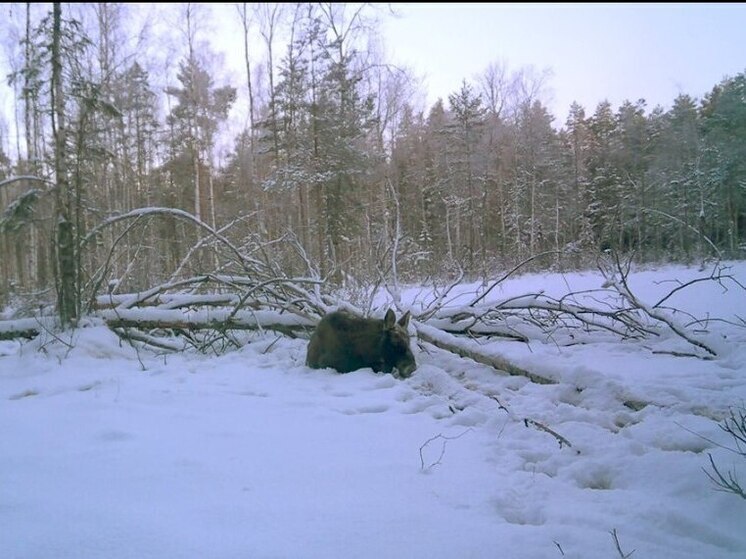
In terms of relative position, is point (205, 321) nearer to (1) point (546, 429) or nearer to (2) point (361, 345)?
(2) point (361, 345)

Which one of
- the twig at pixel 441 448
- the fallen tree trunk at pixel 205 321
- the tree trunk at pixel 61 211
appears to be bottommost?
the twig at pixel 441 448

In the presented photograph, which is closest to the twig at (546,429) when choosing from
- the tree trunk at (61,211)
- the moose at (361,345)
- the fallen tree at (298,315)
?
the moose at (361,345)

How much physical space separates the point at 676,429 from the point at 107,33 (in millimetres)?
23802

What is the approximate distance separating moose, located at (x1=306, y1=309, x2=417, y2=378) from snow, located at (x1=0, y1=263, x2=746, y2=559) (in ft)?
0.97

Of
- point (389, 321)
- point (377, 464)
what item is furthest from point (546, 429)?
point (389, 321)

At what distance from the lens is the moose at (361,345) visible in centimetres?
512

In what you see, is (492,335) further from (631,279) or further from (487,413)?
(631,279)

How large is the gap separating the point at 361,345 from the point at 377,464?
270 cm

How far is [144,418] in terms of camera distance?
3395 mm

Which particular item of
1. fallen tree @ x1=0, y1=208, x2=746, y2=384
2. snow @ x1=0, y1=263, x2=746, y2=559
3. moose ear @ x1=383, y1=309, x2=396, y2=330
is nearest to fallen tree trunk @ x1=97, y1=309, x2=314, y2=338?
fallen tree @ x1=0, y1=208, x2=746, y2=384

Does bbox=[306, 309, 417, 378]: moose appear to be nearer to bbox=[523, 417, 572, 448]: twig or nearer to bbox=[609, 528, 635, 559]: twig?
bbox=[523, 417, 572, 448]: twig

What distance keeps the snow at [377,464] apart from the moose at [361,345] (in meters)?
0.30

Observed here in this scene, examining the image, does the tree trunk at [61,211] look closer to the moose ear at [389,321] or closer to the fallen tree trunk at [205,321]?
the fallen tree trunk at [205,321]

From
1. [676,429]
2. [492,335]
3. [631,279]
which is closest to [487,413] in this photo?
[676,429]
